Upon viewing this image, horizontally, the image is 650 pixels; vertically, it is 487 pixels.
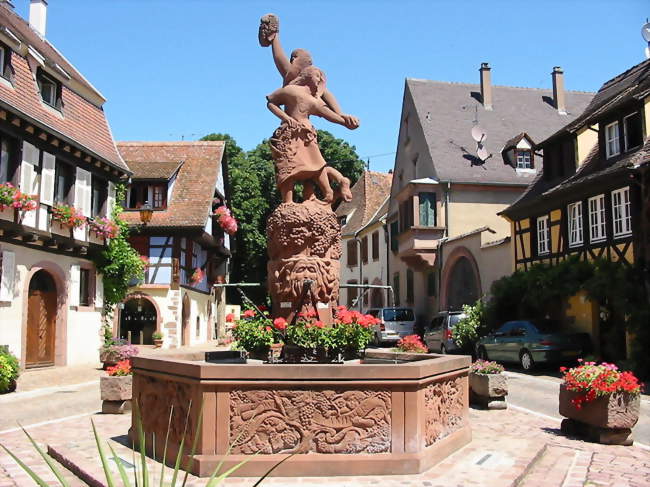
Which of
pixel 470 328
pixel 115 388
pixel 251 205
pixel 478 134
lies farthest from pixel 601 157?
pixel 251 205

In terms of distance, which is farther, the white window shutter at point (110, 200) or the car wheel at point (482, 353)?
the white window shutter at point (110, 200)

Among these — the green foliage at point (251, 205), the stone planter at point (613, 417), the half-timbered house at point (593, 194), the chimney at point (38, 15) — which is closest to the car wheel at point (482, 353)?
the half-timbered house at point (593, 194)

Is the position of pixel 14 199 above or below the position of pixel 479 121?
below

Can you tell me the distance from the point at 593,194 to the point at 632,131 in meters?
2.17

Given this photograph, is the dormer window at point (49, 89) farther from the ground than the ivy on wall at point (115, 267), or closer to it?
farther from the ground

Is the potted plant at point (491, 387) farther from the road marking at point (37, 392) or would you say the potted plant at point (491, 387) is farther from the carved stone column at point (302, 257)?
the road marking at point (37, 392)

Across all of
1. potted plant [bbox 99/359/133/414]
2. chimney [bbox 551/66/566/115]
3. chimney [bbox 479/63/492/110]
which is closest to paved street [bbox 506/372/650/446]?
potted plant [bbox 99/359/133/414]

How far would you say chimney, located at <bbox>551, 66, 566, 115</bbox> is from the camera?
123ft

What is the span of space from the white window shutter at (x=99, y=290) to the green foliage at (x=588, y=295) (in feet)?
43.9

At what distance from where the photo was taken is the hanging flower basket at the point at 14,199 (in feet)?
52.4

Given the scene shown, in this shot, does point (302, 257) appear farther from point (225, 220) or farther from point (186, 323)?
point (186, 323)

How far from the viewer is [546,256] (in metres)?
23.1

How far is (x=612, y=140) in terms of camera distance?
67.7 feet

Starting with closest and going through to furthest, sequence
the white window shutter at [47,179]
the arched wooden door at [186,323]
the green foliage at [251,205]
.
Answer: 1. the white window shutter at [47,179]
2. the arched wooden door at [186,323]
3. the green foliage at [251,205]
